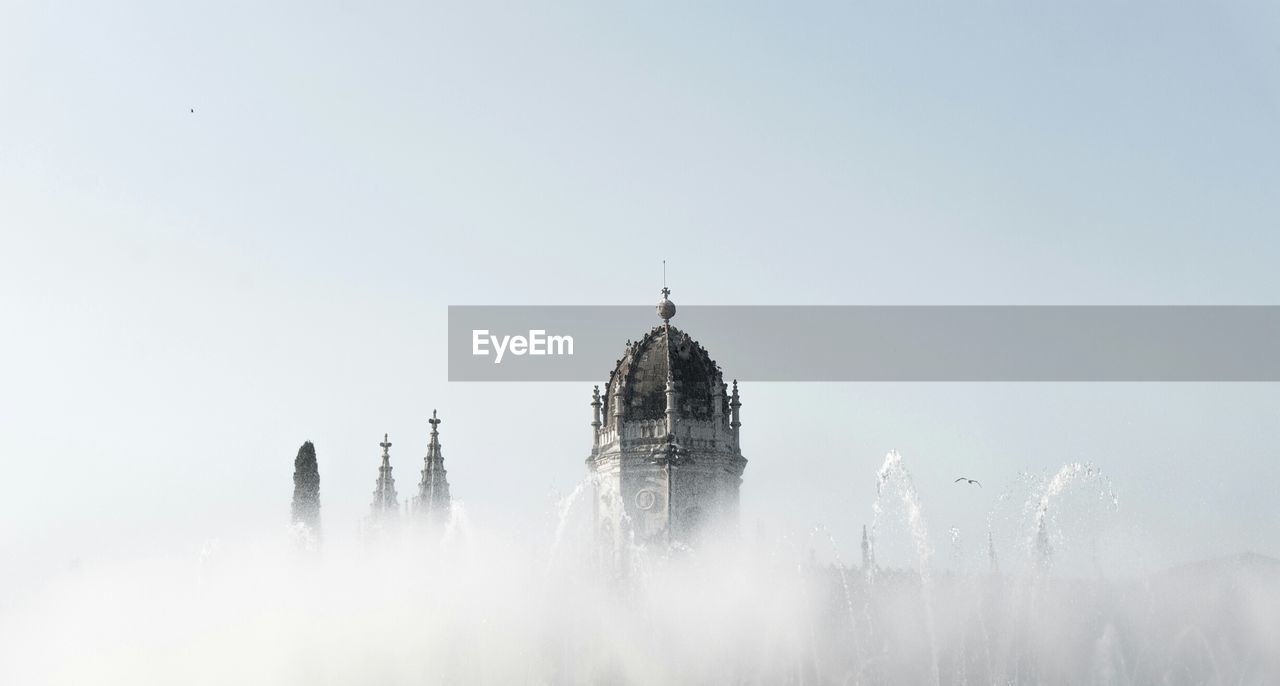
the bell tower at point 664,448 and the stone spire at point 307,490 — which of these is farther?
the stone spire at point 307,490

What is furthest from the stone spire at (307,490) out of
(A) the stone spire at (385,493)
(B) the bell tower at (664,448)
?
(B) the bell tower at (664,448)

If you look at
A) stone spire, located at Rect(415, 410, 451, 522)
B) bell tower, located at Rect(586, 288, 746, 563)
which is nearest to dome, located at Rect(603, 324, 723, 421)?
bell tower, located at Rect(586, 288, 746, 563)

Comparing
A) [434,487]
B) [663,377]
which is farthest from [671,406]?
[434,487]

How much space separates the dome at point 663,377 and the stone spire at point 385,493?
19982 mm

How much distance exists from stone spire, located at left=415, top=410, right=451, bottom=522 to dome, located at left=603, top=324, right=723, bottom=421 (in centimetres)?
1714

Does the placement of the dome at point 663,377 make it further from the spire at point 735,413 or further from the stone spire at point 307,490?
the stone spire at point 307,490

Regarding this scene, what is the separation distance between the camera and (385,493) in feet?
300

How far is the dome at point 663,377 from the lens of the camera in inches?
2972

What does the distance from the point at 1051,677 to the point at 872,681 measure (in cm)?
720

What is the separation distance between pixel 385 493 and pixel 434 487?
10.5ft

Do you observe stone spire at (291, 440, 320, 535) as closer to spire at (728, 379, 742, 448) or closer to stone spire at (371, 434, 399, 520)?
stone spire at (371, 434, 399, 520)

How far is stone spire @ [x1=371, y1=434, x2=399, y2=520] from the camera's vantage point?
90750 mm

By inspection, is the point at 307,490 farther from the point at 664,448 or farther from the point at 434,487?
the point at 664,448

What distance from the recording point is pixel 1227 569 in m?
73.2
